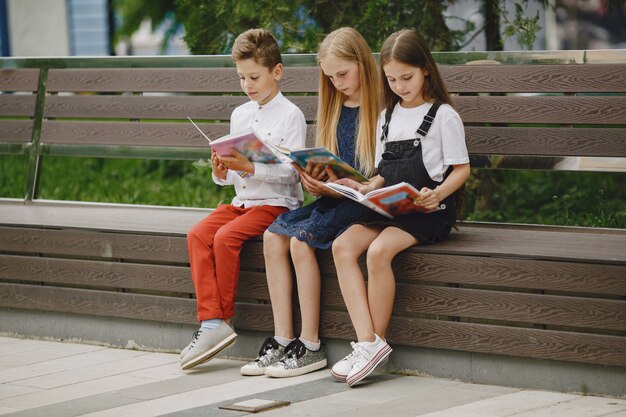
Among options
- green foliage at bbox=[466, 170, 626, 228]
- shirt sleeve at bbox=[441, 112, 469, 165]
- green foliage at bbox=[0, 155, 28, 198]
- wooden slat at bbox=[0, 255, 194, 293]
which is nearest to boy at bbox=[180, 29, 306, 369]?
wooden slat at bbox=[0, 255, 194, 293]

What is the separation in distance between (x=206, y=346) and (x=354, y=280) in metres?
0.78

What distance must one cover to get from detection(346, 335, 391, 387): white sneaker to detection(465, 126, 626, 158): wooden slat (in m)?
1.19

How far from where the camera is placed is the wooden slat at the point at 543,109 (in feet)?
16.3

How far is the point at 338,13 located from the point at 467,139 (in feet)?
7.25

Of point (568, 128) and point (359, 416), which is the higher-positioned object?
point (568, 128)


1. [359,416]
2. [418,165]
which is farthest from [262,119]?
[359,416]

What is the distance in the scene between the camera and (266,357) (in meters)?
4.81

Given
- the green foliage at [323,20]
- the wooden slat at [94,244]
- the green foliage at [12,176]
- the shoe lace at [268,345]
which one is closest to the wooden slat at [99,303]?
the wooden slat at [94,244]

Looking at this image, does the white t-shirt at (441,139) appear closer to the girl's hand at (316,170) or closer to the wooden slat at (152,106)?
the girl's hand at (316,170)

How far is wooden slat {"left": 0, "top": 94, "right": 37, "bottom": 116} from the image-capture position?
668 cm

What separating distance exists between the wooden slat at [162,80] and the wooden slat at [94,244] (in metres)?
1.05

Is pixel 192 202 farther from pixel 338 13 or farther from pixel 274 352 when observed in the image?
pixel 274 352

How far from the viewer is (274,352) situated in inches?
190

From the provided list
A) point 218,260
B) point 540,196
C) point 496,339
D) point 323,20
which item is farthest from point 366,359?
point 540,196
